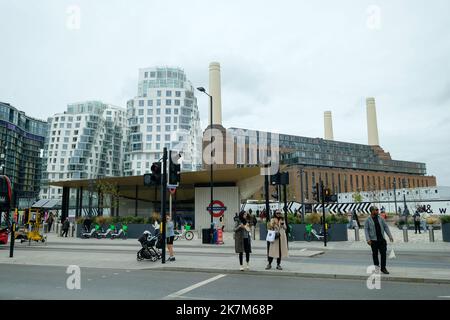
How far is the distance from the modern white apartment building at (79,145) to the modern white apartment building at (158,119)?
18766mm

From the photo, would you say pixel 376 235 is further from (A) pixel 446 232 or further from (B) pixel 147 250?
(A) pixel 446 232

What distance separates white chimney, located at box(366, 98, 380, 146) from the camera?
126 meters

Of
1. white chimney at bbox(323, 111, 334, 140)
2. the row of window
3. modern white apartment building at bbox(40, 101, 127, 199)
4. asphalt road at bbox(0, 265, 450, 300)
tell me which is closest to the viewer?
asphalt road at bbox(0, 265, 450, 300)

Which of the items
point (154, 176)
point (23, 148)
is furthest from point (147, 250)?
point (23, 148)

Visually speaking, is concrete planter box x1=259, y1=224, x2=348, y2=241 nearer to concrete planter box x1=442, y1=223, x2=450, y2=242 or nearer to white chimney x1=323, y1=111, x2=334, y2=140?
concrete planter box x1=442, y1=223, x2=450, y2=242

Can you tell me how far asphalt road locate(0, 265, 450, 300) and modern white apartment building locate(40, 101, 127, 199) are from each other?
114768 mm

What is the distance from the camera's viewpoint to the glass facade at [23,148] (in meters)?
127

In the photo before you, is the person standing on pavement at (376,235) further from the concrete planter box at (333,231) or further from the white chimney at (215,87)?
the white chimney at (215,87)

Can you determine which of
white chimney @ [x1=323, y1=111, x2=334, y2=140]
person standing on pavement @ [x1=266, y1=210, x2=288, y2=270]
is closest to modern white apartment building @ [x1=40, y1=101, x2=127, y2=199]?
white chimney @ [x1=323, y1=111, x2=334, y2=140]

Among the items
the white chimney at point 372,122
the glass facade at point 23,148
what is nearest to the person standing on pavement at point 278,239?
the white chimney at point 372,122

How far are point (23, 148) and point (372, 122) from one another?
429 ft

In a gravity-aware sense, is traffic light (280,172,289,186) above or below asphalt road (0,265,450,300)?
above

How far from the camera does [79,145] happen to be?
120 meters
